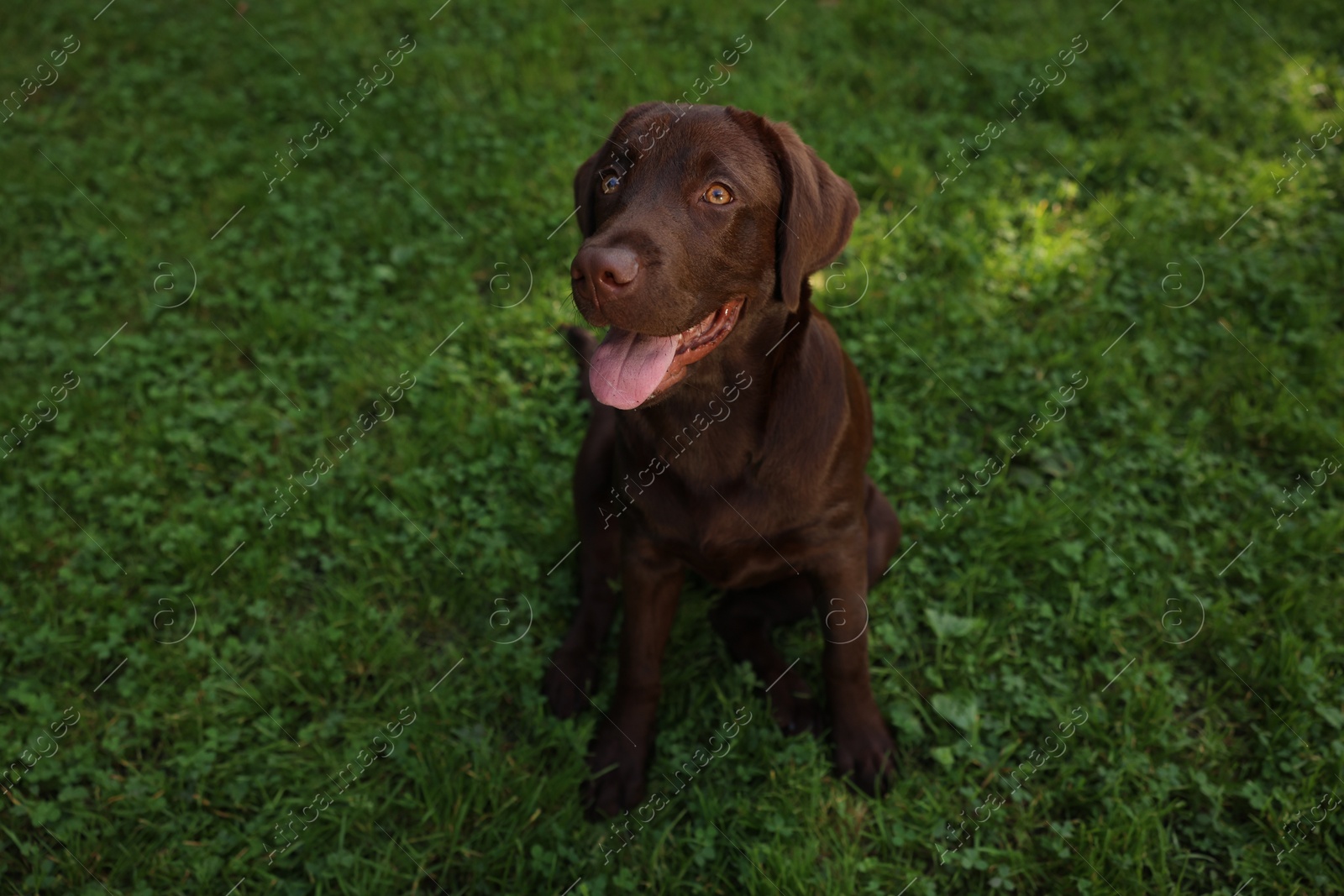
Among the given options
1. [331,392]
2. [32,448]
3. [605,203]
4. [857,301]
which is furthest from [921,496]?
[32,448]

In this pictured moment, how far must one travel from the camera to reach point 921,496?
3.53 m

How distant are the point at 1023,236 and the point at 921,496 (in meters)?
1.58

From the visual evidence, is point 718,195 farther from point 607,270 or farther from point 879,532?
point 879,532

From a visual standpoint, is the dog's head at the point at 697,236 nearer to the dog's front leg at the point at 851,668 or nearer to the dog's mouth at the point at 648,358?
the dog's mouth at the point at 648,358

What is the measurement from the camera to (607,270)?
203cm

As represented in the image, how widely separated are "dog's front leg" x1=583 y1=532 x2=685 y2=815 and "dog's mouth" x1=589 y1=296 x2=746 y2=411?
0.54 metres

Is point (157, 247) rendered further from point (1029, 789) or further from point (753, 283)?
point (1029, 789)

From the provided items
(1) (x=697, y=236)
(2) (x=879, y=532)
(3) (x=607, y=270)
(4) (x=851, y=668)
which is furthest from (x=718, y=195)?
(4) (x=851, y=668)

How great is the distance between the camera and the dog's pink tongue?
224 cm

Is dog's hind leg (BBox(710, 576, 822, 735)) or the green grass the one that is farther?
dog's hind leg (BBox(710, 576, 822, 735))

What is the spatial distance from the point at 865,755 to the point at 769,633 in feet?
1.71

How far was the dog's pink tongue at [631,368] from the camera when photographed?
7.36ft

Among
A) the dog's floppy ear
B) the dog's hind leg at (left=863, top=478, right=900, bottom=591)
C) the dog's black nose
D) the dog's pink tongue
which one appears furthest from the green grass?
the dog's black nose

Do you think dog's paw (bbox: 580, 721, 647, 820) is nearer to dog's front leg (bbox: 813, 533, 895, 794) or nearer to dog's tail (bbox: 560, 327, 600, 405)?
dog's front leg (bbox: 813, 533, 895, 794)
